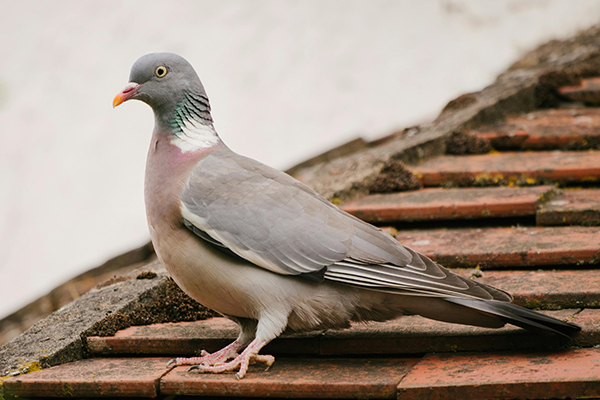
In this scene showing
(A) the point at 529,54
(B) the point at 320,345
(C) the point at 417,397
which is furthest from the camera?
(A) the point at 529,54

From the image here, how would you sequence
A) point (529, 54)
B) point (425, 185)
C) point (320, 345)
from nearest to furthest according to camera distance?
point (320, 345) < point (425, 185) < point (529, 54)

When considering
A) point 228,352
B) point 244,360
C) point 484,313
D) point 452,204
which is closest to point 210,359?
point 228,352

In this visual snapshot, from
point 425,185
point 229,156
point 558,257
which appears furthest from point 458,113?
point 229,156

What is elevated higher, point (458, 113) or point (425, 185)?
point (458, 113)

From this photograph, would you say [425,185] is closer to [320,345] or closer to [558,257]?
[558,257]

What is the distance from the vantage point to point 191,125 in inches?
105

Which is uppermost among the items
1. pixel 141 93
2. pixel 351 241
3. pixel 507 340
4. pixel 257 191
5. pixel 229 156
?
pixel 141 93

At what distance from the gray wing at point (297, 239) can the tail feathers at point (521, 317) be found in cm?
Answer: 3

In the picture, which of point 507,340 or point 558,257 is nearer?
point 507,340

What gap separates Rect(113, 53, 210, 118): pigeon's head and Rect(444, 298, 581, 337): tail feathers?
134 centimetres

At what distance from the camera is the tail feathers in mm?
2186

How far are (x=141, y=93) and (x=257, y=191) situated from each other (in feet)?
2.13

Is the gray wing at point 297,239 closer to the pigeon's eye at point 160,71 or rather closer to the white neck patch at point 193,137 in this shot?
the white neck patch at point 193,137

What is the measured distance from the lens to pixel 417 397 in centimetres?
204
